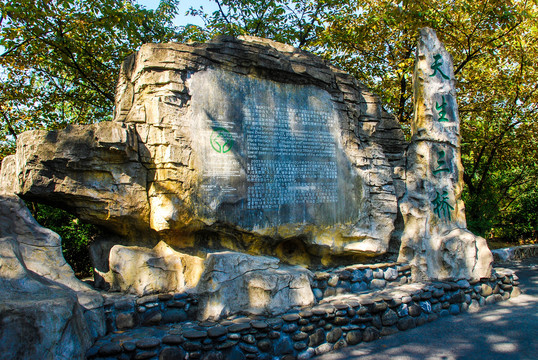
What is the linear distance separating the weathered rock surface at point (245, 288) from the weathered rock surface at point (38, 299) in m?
1.17

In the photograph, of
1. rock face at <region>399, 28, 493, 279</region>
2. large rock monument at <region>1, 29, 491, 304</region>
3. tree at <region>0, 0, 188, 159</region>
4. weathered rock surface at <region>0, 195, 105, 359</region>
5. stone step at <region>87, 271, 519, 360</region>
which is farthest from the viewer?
tree at <region>0, 0, 188, 159</region>

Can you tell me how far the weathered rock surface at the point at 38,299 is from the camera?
129 inches

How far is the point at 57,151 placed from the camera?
4523 millimetres

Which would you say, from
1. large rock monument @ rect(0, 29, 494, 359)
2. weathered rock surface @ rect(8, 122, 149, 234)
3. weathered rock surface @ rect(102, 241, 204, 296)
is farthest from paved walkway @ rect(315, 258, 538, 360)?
weathered rock surface @ rect(8, 122, 149, 234)

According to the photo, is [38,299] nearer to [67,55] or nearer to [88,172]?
[88,172]

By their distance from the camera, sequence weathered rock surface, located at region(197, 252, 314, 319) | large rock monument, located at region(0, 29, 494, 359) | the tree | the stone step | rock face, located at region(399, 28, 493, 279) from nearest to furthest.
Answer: the stone step
large rock monument, located at region(0, 29, 494, 359)
weathered rock surface, located at region(197, 252, 314, 319)
rock face, located at region(399, 28, 493, 279)
the tree

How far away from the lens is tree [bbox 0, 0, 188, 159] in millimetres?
8305

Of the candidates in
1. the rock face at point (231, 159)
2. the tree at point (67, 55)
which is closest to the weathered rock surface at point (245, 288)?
the rock face at point (231, 159)

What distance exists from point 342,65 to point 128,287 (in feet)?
28.5

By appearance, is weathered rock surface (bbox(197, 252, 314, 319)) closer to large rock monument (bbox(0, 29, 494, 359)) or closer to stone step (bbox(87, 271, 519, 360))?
large rock monument (bbox(0, 29, 494, 359))

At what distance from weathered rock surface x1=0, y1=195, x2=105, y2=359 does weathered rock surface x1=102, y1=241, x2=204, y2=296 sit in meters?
0.42

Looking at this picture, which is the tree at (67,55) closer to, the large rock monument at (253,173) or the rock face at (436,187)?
the large rock monument at (253,173)

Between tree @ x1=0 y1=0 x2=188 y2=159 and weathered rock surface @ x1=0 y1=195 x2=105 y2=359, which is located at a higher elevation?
tree @ x1=0 y1=0 x2=188 y2=159

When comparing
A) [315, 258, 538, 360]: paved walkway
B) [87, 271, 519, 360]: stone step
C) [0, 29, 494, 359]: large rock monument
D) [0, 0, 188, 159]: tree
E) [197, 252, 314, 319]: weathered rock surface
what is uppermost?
[0, 0, 188, 159]: tree
